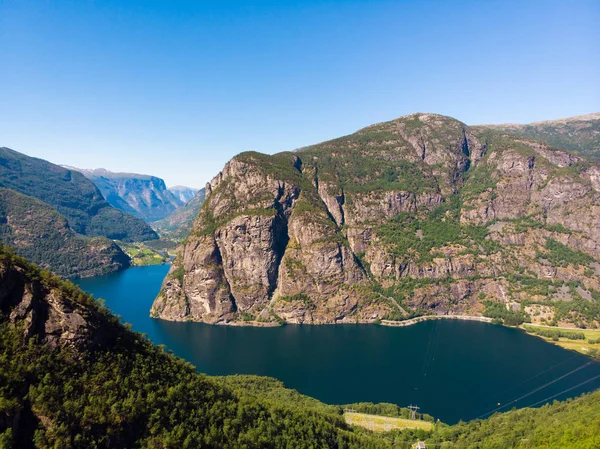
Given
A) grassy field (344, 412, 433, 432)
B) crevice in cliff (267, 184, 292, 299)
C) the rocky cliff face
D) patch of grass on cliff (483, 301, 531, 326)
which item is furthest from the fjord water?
the rocky cliff face

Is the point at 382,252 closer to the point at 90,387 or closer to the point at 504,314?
the point at 504,314

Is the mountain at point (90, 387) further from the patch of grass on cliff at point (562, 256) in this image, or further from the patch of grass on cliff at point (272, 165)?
the patch of grass on cliff at point (562, 256)

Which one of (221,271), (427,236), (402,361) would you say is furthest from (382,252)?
(221,271)

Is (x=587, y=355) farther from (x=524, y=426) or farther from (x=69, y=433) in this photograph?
(x=69, y=433)

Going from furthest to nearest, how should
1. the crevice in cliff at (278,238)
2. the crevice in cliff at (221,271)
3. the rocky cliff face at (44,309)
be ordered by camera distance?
the crevice in cliff at (278,238) < the crevice in cliff at (221,271) < the rocky cliff face at (44,309)

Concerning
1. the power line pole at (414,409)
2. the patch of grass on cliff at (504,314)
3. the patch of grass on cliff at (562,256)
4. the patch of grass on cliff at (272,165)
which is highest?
the patch of grass on cliff at (272,165)

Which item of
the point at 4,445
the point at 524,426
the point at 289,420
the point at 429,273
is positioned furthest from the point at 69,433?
the point at 429,273

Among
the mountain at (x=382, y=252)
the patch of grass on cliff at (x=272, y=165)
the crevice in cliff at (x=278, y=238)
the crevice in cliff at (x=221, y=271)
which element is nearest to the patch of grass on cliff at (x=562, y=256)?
the mountain at (x=382, y=252)
